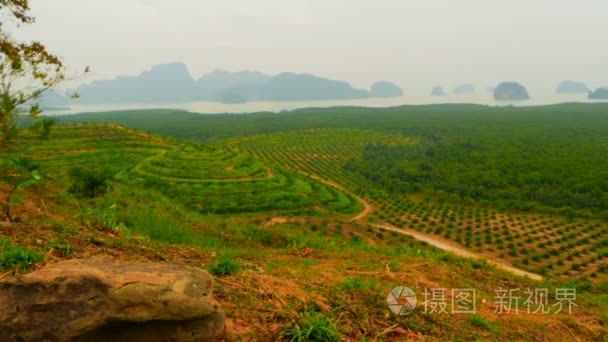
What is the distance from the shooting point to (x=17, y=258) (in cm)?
594

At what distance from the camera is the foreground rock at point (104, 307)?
4.23m

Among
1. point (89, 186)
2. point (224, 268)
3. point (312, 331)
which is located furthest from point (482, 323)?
point (89, 186)

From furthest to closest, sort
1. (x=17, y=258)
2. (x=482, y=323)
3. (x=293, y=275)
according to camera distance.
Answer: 1. (x=293, y=275)
2. (x=482, y=323)
3. (x=17, y=258)

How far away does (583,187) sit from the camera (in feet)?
166

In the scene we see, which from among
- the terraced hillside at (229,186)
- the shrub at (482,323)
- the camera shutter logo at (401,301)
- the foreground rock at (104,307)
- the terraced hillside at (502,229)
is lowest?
the terraced hillside at (502,229)

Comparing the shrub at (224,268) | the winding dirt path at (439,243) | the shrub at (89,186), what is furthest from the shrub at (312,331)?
the winding dirt path at (439,243)

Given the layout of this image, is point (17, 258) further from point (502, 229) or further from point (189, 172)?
point (189, 172)

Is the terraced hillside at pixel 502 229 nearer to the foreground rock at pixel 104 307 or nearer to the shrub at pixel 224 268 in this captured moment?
the shrub at pixel 224 268

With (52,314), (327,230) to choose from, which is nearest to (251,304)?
(52,314)

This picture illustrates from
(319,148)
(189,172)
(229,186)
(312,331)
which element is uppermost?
(312,331)

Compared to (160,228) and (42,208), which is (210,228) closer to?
(160,228)

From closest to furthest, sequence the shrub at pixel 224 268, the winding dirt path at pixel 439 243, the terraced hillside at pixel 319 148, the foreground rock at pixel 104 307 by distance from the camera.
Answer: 1. the foreground rock at pixel 104 307
2. the shrub at pixel 224 268
3. the winding dirt path at pixel 439 243
4. the terraced hillside at pixel 319 148

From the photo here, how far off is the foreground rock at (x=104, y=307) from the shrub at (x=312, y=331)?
1.12 metres

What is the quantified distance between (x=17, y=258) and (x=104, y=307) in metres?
2.95
